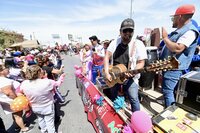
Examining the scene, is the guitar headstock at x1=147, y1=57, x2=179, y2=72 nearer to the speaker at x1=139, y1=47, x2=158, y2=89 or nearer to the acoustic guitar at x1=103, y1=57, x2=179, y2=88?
the acoustic guitar at x1=103, y1=57, x2=179, y2=88

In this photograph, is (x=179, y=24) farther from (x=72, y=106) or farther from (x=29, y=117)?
(x=29, y=117)

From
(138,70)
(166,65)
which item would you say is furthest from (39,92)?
(166,65)

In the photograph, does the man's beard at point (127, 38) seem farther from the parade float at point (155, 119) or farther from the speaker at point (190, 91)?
the speaker at point (190, 91)

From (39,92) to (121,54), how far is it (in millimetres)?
1509

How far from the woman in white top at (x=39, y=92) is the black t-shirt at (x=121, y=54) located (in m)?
1.25

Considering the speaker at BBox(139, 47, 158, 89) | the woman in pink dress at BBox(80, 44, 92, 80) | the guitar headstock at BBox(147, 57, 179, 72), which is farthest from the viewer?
the woman in pink dress at BBox(80, 44, 92, 80)

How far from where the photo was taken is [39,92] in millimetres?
2355

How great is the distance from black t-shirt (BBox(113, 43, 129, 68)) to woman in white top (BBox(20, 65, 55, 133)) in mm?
1251

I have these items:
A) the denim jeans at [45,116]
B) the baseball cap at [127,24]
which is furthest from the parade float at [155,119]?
the denim jeans at [45,116]

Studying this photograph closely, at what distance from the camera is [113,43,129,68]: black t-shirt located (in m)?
2.35

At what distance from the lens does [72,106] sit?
14.6 feet

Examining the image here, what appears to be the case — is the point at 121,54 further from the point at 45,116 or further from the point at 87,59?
the point at 87,59

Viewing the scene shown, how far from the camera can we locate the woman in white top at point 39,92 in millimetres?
2344

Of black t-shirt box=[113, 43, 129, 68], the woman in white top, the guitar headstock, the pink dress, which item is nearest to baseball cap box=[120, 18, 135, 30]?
black t-shirt box=[113, 43, 129, 68]
